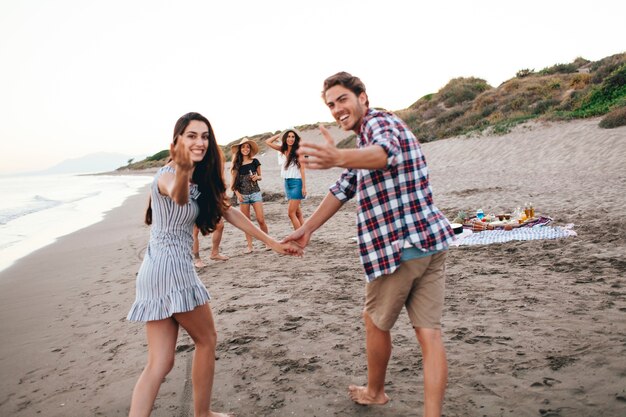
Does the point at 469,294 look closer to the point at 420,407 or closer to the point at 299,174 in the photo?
the point at 420,407

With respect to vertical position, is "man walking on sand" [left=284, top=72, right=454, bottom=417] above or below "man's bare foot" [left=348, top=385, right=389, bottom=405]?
above

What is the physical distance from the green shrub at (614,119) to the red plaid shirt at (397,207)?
17000 millimetres

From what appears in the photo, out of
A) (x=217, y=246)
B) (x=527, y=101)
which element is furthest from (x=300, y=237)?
(x=527, y=101)

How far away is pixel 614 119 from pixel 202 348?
1783 cm

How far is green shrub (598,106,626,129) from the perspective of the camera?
1598 cm

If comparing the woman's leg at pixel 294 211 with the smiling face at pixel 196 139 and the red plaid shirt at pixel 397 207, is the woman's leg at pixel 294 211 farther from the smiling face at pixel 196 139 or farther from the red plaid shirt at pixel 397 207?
the red plaid shirt at pixel 397 207

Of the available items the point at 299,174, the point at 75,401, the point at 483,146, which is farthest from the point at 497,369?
the point at 483,146

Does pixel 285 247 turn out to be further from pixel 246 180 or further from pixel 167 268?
pixel 246 180

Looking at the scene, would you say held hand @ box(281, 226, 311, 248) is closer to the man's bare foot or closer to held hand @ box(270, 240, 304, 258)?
held hand @ box(270, 240, 304, 258)

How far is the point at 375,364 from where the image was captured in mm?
2855

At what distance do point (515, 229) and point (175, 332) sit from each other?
6.35 metres

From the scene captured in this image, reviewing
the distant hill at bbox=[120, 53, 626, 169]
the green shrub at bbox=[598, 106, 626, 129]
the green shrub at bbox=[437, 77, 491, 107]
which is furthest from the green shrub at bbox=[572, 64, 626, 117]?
the green shrub at bbox=[437, 77, 491, 107]

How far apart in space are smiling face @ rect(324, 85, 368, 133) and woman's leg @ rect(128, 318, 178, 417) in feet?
4.72

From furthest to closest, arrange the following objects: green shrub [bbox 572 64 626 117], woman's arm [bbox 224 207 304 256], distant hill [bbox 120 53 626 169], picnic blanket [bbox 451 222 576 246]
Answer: distant hill [bbox 120 53 626 169], green shrub [bbox 572 64 626 117], picnic blanket [bbox 451 222 576 246], woman's arm [bbox 224 207 304 256]
